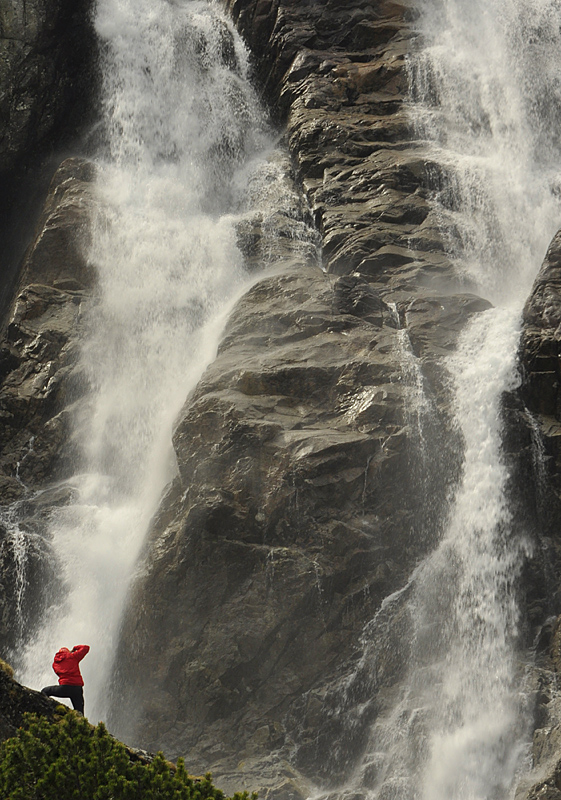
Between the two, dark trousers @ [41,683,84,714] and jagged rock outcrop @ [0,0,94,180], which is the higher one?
jagged rock outcrop @ [0,0,94,180]

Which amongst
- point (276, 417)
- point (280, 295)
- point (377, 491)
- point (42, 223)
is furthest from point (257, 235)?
point (377, 491)

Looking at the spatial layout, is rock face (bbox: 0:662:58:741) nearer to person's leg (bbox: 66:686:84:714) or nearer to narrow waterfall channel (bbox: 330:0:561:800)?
person's leg (bbox: 66:686:84:714)

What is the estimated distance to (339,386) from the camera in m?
16.1

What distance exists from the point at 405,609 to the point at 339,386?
4691mm

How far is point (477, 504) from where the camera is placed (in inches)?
575

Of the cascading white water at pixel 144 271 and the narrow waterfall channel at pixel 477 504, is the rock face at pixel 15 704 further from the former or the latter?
the cascading white water at pixel 144 271

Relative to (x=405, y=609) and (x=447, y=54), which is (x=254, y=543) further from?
(x=447, y=54)

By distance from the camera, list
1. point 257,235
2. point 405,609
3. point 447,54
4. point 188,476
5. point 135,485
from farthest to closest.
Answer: point 447,54 → point 257,235 → point 135,485 → point 188,476 → point 405,609

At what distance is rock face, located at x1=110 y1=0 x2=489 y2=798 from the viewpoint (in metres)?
13.5

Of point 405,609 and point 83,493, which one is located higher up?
point 83,493

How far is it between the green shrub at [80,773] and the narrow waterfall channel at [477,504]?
6948mm

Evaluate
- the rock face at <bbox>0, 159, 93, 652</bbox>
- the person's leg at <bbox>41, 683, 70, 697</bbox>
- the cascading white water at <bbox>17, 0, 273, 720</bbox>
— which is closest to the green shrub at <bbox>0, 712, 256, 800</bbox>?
the person's leg at <bbox>41, 683, 70, 697</bbox>

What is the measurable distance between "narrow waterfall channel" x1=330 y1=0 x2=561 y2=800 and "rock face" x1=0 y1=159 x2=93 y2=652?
7.36m

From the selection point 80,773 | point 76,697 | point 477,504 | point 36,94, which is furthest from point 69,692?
point 36,94
